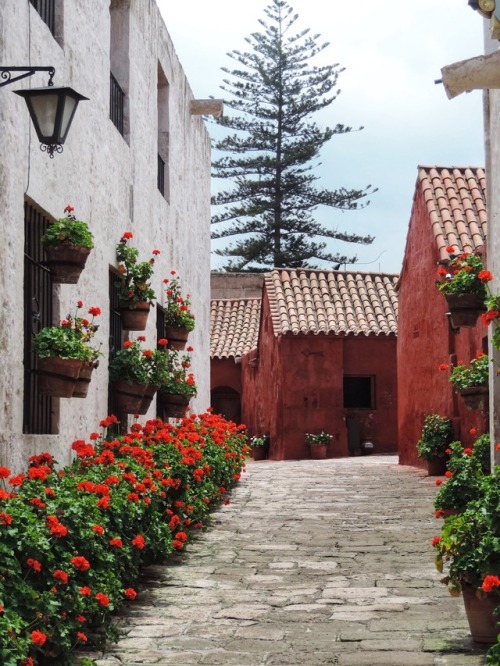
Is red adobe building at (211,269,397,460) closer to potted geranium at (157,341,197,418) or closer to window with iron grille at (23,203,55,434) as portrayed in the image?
potted geranium at (157,341,197,418)

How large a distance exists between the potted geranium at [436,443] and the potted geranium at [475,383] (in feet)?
13.0

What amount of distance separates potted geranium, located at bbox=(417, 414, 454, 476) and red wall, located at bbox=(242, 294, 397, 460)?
317 inches

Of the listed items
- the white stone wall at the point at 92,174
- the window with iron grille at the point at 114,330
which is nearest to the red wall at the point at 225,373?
the white stone wall at the point at 92,174

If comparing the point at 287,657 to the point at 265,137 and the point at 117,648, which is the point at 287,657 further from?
the point at 265,137

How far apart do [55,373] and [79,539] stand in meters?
2.27

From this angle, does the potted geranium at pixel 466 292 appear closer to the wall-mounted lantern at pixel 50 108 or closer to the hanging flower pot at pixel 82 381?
the hanging flower pot at pixel 82 381

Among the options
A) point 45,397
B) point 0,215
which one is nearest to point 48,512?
point 0,215

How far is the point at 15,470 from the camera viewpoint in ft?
23.5

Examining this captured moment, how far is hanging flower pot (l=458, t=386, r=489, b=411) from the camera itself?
449 inches

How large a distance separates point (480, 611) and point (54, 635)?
96.2 inches

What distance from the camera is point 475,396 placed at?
11.5 metres

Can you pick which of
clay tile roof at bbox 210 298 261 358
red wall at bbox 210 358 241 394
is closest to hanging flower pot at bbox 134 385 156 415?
clay tile roof at bbox 210 298 261 358

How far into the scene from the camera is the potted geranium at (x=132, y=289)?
10.9m

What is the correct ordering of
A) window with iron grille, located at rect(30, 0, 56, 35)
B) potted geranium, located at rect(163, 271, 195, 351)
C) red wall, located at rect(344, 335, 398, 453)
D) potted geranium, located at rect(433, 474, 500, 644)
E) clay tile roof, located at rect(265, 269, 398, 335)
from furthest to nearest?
red wall, located at rect(344, 335, 398, 453), clay tile roof, located at rect(265, 269, 398, 335), potted geranium, located at rect(163, 271, 195, 351), window with iron grille, located at rect(30, 0, 56, 35), potted geranium, located at rect(433, 474, 500, 644)
